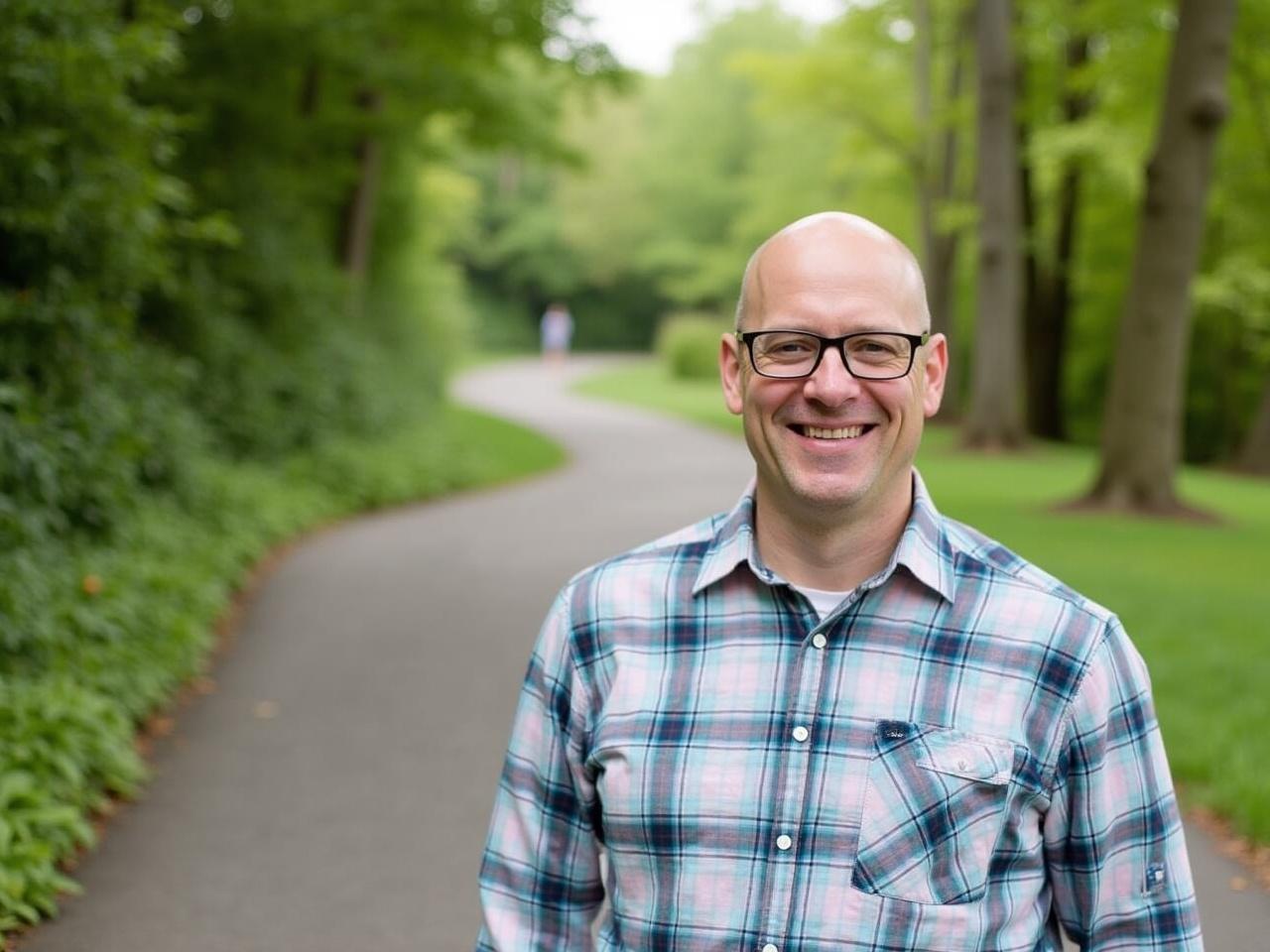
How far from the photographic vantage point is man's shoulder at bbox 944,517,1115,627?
2.04m

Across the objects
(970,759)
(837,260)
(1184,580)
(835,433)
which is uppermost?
(837,260)

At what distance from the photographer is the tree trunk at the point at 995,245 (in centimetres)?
2041

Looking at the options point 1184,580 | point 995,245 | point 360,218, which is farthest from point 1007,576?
point 995,245

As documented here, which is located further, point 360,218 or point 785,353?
point 360,218

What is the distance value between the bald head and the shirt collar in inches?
11.3

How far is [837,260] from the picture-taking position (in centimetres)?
203

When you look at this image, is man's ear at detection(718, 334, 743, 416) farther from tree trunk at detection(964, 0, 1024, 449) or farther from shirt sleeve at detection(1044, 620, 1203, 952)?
tree trunk at detection(964, 0, 1024, 449)

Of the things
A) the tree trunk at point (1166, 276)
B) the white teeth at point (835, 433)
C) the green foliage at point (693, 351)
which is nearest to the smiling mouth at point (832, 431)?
the white teeth at point (835, 433)

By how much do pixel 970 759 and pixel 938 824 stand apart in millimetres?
105

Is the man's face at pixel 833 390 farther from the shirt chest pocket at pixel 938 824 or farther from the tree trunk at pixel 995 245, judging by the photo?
the tree trunk at pixel 995 245

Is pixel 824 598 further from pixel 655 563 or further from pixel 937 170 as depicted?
pixel 937 170

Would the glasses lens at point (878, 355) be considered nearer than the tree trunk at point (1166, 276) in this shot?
Yes

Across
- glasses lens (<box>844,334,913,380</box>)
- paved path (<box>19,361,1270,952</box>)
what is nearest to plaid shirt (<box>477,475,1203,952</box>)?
glasses lens (<box>844,334,913,380</box>)

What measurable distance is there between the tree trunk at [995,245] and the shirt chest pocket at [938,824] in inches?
784
